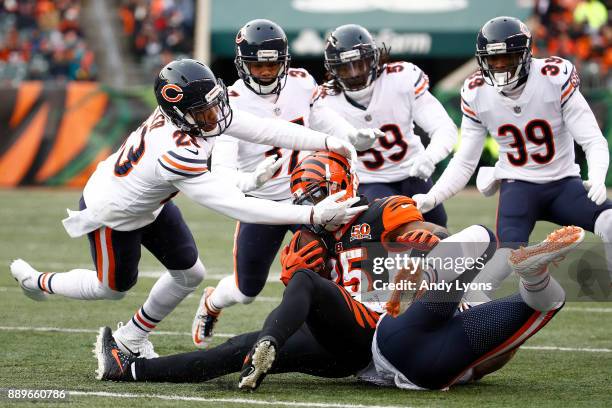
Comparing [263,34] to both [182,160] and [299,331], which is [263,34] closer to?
Answer: [182,160]

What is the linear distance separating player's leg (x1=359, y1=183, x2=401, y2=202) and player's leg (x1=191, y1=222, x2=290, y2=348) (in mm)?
708

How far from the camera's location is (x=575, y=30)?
1698cm

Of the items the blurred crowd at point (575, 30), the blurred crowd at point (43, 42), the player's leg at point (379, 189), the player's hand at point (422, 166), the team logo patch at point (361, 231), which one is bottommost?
the blurred crowd at point (43, 42)

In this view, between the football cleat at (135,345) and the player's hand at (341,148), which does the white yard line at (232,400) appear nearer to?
the football cleat at (135,345)

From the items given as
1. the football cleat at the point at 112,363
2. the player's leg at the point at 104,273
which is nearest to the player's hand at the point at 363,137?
the player's leg at the point at 104,273

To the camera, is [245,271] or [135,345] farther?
[245,271]

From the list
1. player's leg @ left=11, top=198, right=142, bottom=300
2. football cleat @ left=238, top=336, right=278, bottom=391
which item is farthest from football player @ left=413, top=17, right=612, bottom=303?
football cleat @ left=238, top=336, right=278, bottom=391

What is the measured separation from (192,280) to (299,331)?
997mm

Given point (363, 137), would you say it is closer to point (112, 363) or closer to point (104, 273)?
point (104, 273)

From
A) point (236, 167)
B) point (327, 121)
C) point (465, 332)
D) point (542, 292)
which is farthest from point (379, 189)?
point (542, 292)

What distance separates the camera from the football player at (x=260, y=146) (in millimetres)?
5426

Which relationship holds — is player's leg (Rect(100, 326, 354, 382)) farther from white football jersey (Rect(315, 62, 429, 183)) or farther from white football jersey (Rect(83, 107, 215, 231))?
white football jersey (Rect(315, 62, 429, 183))

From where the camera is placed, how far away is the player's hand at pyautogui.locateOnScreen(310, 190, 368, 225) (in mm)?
4203

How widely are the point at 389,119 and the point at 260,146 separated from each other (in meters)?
0.86
